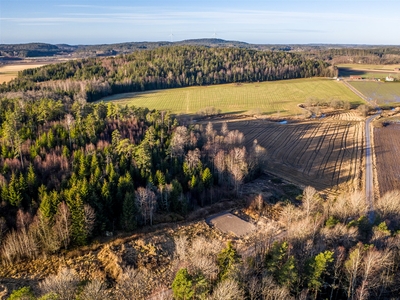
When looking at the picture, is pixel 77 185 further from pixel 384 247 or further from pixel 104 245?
pixel 384 247

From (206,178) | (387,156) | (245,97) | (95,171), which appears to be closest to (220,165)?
(206,178)

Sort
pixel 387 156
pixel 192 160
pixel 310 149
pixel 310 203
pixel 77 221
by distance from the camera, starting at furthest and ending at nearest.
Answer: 1. pixel 310 149
2. pixel 387 156
3. pixel 192 160
4. pixel 310 203
5. pixel 77 221

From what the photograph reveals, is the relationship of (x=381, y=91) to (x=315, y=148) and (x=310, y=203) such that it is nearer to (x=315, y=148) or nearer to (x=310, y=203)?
(x=315, y=148)

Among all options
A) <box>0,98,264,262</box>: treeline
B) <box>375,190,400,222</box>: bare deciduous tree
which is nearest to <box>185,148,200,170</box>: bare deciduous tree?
<box>0,98,264,262</box>: treeline

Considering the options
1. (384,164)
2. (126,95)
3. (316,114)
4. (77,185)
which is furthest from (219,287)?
(126,95)

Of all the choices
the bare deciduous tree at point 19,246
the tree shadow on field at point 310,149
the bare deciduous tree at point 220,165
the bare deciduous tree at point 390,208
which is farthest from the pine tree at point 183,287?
the tree shadow on field at point 310,149
